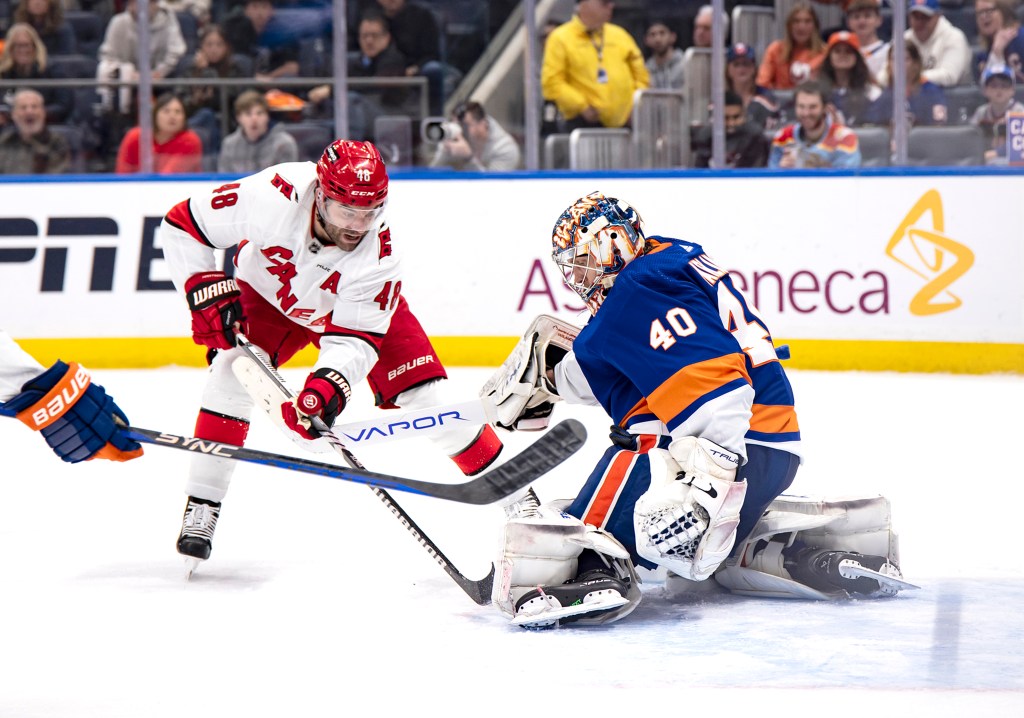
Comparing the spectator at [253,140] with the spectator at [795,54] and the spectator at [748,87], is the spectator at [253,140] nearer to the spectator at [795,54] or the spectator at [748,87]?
the spectator at [748,87]

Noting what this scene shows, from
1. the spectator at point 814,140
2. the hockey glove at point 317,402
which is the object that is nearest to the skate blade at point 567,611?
the hockey glove at point 317,402

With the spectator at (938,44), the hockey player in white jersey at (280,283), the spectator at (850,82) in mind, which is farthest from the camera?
the spectator at (850,82)

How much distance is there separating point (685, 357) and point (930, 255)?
3.83 meters

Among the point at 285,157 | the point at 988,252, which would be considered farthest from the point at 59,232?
the point at 988,252

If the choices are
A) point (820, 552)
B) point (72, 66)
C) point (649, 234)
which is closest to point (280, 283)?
point (820, 552)

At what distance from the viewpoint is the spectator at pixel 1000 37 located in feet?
21.2

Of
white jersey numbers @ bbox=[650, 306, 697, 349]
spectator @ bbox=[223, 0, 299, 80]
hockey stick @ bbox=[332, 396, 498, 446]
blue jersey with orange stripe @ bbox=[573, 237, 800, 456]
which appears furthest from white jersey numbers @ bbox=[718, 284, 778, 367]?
spectator @ bbox=[223, 0, 299, 80]

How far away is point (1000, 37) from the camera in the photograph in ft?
21.2

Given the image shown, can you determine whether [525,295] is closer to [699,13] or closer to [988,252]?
[699,13]

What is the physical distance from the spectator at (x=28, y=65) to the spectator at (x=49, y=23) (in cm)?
3

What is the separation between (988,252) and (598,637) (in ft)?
13.4

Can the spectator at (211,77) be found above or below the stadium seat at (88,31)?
below

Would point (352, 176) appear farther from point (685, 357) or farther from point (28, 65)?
point (28, 65)

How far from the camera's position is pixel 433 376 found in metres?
3.71
